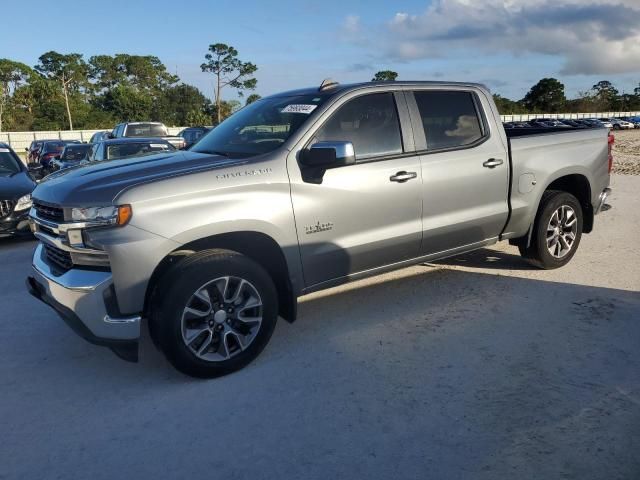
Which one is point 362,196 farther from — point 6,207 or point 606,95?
point 606,95


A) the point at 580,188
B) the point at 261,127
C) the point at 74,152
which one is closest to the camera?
the point at 261,127

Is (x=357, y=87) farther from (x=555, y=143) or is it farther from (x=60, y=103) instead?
(x=60, y=103)

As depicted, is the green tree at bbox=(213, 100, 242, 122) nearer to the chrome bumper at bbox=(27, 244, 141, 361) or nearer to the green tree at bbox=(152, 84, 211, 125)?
the green tree at bbox=(152, 84, 211, 125)

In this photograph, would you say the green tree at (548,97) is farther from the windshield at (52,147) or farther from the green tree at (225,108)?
the windshield at (52,147)

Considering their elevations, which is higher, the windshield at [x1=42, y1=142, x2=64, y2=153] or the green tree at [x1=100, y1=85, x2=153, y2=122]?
the green tree at [x1=100, y1=85, x2=153, y2=122]

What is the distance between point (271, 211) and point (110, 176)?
1.10m

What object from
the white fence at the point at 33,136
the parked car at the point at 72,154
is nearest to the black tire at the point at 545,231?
the parked car at the point at 72,154

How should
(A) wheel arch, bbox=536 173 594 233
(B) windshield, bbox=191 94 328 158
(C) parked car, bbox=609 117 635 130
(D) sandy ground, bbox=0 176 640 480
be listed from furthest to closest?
(C) parked car, bbox=609 117 635 130 → (A) wheel arch, bbox=536 173 594 233 → (B) windshield, bbox=191 94 328 158 → (D) sandy ground, bbox=0 176 640 480

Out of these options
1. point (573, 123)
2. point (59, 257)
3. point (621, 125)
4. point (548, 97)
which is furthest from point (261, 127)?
point (548, 97)

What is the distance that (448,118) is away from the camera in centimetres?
471

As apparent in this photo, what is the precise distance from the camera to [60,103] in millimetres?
63500

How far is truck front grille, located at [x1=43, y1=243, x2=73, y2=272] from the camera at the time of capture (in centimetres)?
345

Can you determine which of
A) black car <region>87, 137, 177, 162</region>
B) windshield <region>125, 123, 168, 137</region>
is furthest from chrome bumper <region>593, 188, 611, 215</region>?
windshield <region>125, 123, 168, 137</region>

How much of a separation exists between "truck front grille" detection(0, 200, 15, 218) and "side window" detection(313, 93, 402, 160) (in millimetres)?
5963
